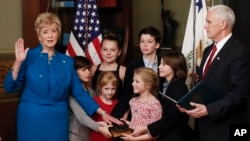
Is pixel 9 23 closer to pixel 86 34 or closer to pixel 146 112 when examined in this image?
pixel 86 34

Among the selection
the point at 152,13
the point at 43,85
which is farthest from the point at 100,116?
the point at 152,13

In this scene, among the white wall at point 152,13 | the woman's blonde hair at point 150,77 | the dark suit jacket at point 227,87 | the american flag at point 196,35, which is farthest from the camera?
the white wall at point 152,13

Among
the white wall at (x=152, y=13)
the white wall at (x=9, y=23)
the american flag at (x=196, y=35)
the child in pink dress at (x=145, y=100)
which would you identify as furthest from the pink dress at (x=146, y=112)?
the white wall at (x=152, y=13)

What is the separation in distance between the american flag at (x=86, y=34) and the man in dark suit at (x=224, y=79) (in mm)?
1689

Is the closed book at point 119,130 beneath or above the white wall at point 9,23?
beneath

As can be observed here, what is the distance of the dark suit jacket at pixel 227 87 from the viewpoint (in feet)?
8.71

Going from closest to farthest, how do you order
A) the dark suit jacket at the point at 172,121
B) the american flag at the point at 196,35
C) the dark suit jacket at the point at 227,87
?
the dark suit jacket at the point at 227,87 → the dark suit jacket at the point at 172,121 → the american flag at the point at 196,35

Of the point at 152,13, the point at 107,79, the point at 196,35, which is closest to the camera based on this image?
the point at 107,79

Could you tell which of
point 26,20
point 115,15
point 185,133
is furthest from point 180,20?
point 185,133

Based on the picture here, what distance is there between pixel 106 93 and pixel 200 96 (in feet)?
2.75

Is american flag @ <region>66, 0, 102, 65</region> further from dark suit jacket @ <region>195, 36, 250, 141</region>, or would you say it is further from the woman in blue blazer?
dark suit jacket @ <region>195, 36, 250, 141</region>

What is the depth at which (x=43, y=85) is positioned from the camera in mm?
3041

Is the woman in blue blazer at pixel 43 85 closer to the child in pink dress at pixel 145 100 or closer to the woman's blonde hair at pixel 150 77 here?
the child in pink dress at pixel 145 100

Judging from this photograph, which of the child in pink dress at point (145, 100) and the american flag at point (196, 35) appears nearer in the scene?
the child in pink dress at point (145, 100)
